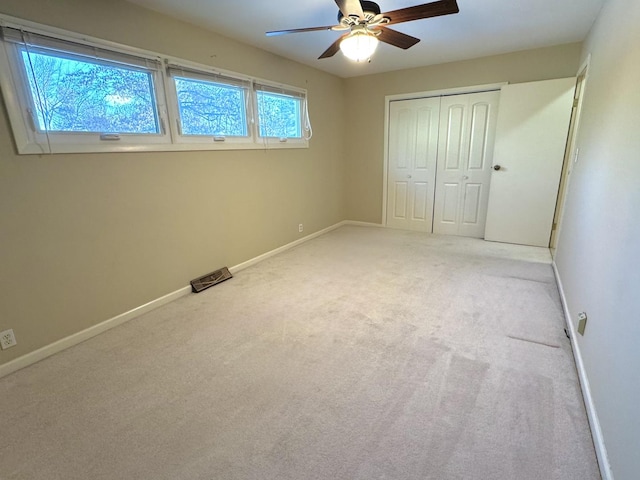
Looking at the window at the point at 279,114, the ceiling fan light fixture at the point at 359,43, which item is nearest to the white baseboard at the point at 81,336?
the window at the point at 279,114

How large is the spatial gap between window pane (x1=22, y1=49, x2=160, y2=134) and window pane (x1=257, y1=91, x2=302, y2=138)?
129 cm

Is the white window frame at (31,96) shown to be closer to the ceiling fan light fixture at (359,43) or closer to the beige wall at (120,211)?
the beige wall at (120,211)

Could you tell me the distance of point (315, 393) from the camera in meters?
1.75

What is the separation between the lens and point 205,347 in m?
2.19

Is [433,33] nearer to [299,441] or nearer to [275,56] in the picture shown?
[275,56]

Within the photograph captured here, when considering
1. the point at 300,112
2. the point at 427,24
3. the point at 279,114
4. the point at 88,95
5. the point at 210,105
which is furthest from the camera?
the point at 300,112

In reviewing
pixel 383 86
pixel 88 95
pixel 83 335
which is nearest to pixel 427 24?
pixel 383 86

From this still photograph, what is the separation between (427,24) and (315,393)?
3284 mm

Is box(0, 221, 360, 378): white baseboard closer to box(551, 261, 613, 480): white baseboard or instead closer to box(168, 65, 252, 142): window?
box(168, 65, 252, 142): window

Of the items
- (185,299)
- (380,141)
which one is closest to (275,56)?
(380,141)

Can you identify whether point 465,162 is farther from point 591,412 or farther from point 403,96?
point 591,412

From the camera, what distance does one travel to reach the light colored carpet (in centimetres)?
137

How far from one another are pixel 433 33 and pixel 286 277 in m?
2.93

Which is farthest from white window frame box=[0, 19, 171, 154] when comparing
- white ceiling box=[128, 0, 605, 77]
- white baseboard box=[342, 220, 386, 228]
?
white baseboard box=[342, 220, 386, 228]
